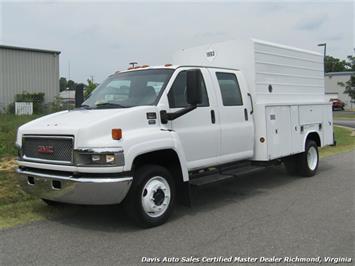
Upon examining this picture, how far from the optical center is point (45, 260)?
4.77m

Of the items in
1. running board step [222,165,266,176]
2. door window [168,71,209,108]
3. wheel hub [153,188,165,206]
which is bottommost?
wheel hub [153,188,165,206]

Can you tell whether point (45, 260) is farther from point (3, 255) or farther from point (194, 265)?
point (194, 265)

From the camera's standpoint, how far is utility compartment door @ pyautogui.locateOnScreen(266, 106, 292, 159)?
8.23 m

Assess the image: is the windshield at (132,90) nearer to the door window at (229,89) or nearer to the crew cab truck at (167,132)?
the crew cab truck at (167,132)

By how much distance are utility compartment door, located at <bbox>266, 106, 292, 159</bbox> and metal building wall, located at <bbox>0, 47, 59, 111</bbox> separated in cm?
2611

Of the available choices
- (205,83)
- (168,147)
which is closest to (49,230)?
(168,147)

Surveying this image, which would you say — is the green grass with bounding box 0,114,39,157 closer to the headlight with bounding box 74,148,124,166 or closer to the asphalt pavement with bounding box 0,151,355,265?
the asphalt pavement with bounding box 0,151,355,265

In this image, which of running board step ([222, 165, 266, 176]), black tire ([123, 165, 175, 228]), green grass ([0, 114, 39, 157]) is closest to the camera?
black tire ([123, 165, 175, 228])

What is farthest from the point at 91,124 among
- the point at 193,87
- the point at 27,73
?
the point at 27,73

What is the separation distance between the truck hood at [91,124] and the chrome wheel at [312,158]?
4984mm

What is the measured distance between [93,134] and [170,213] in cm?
160

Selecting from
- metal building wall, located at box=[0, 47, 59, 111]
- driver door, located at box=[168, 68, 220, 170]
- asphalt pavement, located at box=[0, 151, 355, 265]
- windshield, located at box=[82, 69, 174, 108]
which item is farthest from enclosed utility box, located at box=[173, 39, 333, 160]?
metal building wall, located at box=[0, 47, 59, 111]

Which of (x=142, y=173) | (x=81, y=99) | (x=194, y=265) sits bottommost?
(x=194, y=265)

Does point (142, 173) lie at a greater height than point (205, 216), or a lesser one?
greater
